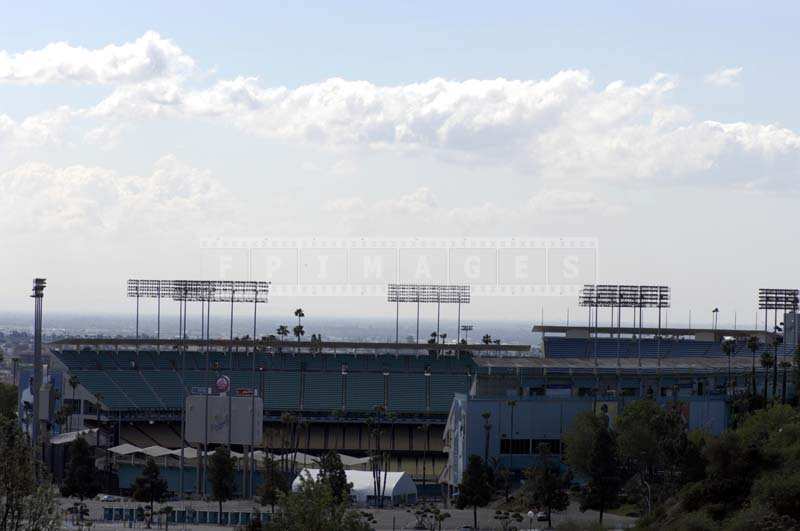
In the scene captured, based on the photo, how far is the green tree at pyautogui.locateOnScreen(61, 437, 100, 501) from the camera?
93438 millimetres

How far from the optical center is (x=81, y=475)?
307 feet

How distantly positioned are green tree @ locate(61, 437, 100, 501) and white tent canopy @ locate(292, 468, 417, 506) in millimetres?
14188

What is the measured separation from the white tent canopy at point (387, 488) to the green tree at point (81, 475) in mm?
14188

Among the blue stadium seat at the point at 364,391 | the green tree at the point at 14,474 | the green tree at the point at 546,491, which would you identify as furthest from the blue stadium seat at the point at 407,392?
the green tree at the point at 14,474

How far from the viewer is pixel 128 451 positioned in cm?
10456

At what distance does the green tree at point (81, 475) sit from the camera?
93.4 metres

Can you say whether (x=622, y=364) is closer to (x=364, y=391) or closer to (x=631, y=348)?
(x=631, y=348)

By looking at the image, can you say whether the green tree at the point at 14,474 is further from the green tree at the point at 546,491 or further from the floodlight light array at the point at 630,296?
the floodlight light array at the point at 630,296

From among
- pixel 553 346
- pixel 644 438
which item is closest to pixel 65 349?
pixel 553 346

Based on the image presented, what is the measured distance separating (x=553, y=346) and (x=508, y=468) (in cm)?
3730

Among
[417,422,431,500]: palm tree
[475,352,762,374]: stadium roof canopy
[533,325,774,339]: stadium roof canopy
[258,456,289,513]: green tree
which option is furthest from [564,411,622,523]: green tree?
[533,325,774,339]: stadium roof canopy

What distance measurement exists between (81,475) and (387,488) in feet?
69.8

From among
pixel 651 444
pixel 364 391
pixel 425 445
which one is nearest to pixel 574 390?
pixel 425 445

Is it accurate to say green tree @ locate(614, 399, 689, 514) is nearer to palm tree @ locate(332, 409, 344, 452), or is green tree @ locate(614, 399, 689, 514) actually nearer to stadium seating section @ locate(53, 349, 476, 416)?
stadium seating section @ locate(53, 349, 476, 416)
